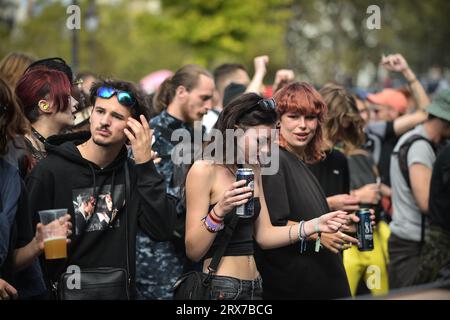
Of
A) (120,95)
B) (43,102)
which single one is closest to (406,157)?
(120,95)

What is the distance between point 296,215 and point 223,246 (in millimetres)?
825

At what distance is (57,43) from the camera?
1129 inches

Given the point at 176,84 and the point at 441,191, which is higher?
the point at 176,84

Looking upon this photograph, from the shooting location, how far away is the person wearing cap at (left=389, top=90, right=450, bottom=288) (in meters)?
6.29

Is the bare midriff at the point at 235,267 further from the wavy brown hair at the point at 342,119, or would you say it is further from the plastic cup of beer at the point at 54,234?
the wavy brown hair at the point at 342,119

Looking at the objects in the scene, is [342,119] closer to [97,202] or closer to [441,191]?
[441,191]

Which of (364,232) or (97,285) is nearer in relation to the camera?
(97,285)

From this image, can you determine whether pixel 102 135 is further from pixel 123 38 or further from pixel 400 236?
pixel 123 38

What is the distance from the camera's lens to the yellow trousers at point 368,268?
20.1 feet

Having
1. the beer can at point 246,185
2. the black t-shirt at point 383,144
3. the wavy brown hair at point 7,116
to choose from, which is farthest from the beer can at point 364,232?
the black t-shirt at point 383,144

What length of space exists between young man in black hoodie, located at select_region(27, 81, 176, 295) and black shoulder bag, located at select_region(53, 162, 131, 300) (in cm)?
7

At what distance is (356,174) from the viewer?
6621 millimetres

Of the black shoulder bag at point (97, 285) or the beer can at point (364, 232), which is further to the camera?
the beer can at point (364, 232)

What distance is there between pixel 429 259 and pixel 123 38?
37.7 m
